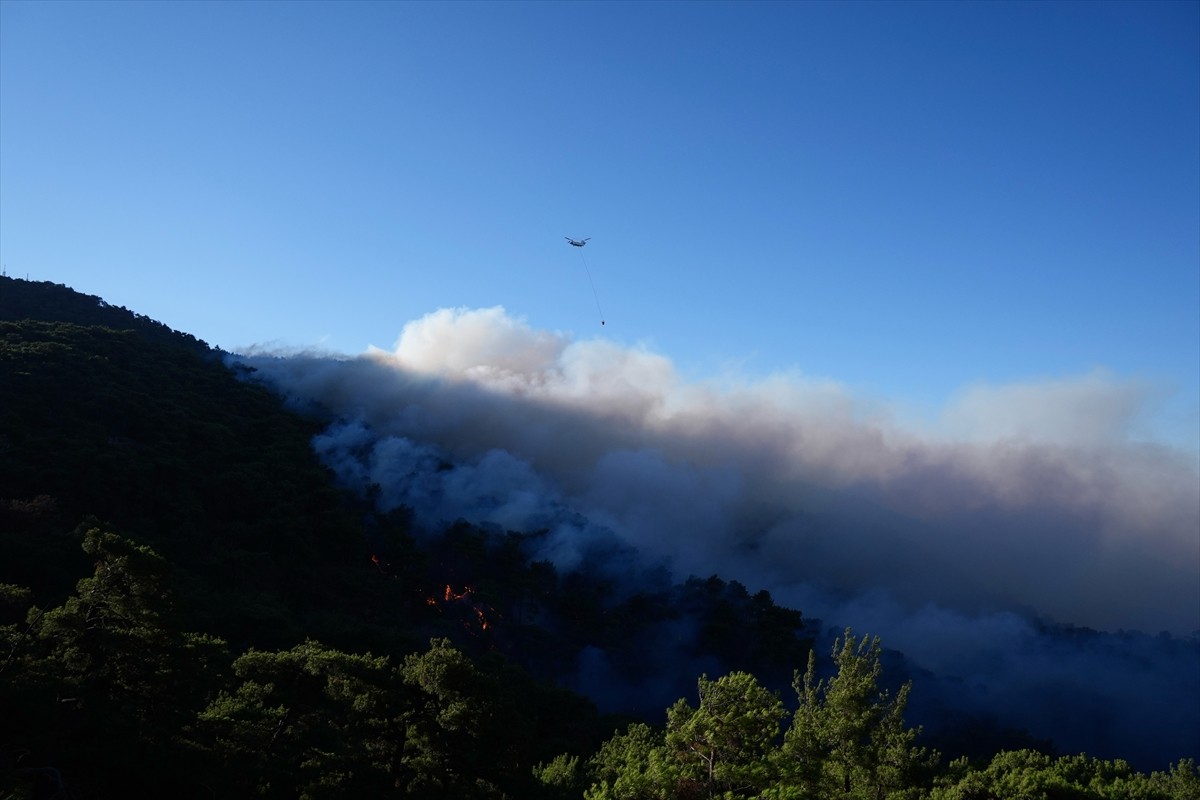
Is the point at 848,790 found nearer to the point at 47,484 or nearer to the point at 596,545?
the point at 47,484

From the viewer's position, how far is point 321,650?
44469 mm

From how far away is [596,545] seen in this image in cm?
13812

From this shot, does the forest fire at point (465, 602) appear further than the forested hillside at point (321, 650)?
Yes

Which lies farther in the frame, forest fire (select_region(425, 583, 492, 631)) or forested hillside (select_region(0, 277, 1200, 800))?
forest fire (select_region(425, 583, 492, 631))

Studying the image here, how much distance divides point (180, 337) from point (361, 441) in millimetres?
73834

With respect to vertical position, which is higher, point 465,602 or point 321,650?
point 321,650

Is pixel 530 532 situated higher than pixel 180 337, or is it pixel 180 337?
pixel 180 337

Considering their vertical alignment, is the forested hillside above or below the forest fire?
above

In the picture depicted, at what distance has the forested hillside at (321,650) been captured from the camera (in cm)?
3206

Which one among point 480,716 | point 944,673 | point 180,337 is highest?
point 180,337

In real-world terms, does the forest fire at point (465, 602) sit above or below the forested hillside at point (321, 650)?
below

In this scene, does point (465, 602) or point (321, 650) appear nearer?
point (321, 650)

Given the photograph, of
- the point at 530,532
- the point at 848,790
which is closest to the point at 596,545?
the point at 530,532

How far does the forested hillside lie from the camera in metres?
32.1
